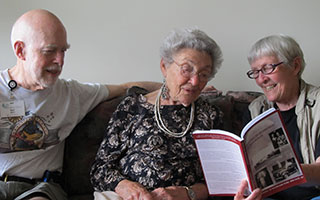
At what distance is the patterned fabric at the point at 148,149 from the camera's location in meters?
1.59

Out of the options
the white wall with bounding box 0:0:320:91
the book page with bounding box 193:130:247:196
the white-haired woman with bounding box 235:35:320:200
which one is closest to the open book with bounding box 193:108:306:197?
the book page with bounding box 193:130:247:196

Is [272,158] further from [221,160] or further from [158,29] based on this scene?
[158,29]

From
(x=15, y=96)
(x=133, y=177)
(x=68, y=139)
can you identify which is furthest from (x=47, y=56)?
(x=133, y=177)

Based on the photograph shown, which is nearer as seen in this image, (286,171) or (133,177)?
(286,171)

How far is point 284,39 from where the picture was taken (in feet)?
5.60

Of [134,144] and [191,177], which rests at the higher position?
[134,144]

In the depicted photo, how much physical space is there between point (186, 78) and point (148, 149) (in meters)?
0.40

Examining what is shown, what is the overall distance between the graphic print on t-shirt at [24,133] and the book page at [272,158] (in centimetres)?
103

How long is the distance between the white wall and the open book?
110 cm

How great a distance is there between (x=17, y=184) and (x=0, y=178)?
10 cm

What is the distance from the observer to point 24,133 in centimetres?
159

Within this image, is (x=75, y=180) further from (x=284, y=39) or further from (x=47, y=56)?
(x=284, y=39)

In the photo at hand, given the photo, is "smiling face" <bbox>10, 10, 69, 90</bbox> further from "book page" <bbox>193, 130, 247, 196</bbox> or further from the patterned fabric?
"book page" <bbox>193, 130, 247, 196</bbox>

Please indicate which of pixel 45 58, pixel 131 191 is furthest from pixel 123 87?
pixel 131 191
